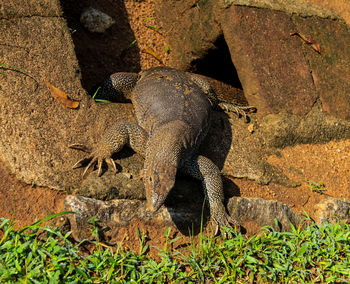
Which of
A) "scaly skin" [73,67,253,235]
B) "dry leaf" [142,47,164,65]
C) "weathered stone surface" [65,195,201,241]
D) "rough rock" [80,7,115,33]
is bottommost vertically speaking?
"weathered stone surface" [65,195,201,241]

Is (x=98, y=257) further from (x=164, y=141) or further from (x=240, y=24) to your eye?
(x=240, y=24)

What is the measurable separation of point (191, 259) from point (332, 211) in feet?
6.50

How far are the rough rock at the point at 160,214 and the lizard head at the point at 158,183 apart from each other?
365 millimetres

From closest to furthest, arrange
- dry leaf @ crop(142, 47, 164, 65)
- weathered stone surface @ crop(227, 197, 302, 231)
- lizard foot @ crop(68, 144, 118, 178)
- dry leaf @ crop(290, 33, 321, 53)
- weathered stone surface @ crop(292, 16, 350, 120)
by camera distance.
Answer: lizard foot @ crop(68, 144, 118, 178) → weathered stone surface @ crop(227, 197, 302, 231) → weathered stone surface @ crop(292, 16, 350, 120) → dry leaf @ crop(290, 33, 321, 53) → dry leaf @ crop(142, 47, 164, 65)

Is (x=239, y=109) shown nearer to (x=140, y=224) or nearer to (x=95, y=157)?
(x=95, y=157)

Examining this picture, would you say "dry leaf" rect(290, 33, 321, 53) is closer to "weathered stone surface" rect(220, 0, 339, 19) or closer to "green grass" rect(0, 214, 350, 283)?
"weathered stone surface" rect(220, 0, 339, 19)

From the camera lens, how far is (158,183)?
339 centimetres

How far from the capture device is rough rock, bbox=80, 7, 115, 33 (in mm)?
6066

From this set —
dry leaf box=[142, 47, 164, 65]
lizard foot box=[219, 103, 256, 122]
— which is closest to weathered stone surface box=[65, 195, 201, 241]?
lizard foot box=[219, 103, 256, 122]

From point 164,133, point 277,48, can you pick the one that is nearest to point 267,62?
point 277,48

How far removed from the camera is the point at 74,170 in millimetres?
3814

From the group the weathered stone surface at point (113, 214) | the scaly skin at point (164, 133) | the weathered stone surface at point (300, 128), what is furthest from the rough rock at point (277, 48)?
the weathered stone surface at point (113, 214)

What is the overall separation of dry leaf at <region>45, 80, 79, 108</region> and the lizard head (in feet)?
4.39

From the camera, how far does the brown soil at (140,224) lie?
11.3 feet
